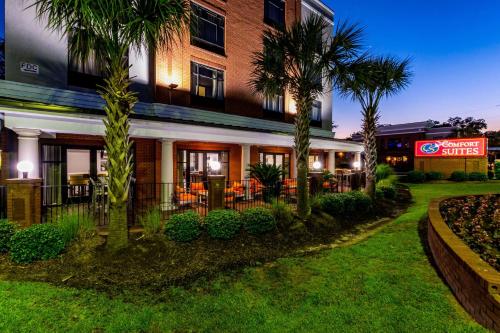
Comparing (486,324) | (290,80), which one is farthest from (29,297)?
(290,80)

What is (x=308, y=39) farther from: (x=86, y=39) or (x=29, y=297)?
(x=29, y=297)

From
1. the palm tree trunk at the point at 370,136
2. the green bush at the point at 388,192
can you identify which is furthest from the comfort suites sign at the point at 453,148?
the palm tree trunk at the point at 370,136

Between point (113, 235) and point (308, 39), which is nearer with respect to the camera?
point (113, 235)

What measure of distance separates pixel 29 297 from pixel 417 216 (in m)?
11.7

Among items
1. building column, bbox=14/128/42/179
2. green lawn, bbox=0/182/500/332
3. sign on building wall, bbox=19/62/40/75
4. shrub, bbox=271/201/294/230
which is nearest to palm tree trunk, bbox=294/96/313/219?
shrub, bbox=271/201/294/230

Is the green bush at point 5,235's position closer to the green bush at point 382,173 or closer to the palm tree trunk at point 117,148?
the palm tree trunk at point 117,148

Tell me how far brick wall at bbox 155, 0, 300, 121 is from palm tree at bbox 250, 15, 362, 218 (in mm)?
4898

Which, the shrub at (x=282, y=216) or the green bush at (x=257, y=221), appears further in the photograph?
the shrub at (x=282, y=216)

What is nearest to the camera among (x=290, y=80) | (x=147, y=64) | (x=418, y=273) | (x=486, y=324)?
(x=486, y=324)

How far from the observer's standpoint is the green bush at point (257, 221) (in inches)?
286

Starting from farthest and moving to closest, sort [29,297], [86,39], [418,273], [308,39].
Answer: [308,39]
[86,39]
[418,273]
[29,297]

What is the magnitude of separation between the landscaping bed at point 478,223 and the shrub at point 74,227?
26.1ft

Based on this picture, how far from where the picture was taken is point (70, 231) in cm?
588

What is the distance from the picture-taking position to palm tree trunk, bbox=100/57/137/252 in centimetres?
577
